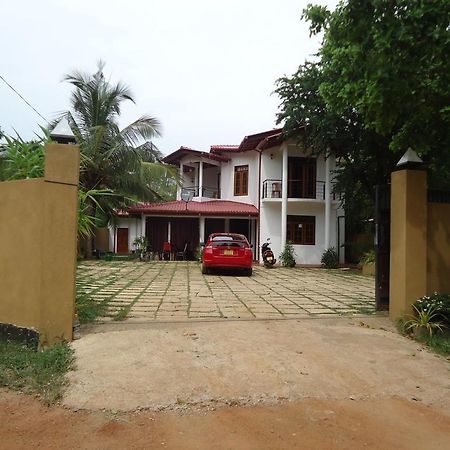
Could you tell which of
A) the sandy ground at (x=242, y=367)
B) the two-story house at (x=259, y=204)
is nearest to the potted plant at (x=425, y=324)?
the sandy ground at (x=242, y=367)

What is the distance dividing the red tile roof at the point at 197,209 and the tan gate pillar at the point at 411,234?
49.7 ft

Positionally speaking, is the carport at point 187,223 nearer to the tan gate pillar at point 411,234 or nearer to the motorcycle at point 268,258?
the motorcycle at point 268,258

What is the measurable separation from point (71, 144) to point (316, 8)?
3729 mm

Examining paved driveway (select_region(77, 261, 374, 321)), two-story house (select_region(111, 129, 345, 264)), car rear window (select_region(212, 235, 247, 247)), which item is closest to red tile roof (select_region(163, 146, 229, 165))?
two-story house (select_region(111, 129, 345, 264))

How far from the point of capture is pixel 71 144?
5.26 metres

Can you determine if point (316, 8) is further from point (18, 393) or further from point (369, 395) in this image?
point (18, 393)

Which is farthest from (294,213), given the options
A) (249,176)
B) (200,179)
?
(200,179)

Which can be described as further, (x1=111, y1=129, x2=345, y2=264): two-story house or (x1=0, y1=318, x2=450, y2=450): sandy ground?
(x1=111, y1=129, x2=345, y2=264): two-story house

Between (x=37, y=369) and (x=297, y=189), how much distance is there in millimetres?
18061

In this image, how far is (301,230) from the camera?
21.2 m

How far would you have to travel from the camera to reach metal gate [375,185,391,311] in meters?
7.07

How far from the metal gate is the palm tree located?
579 inches

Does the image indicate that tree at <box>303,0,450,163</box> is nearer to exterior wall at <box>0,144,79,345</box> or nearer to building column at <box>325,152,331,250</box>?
exterior wall at <box>0,144,79,345</box>

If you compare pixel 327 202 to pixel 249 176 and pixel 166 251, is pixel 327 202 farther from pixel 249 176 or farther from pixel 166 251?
pixel 166 251
